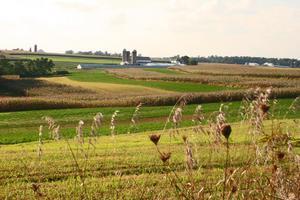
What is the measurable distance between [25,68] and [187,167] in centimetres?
9748

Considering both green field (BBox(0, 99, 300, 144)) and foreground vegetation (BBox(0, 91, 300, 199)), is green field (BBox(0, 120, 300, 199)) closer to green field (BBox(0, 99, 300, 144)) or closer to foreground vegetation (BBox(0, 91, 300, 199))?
foreground vegetation (BBox(0, 91, 300, 199))

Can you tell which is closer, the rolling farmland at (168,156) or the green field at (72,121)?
the rolling farmland at (168,156)

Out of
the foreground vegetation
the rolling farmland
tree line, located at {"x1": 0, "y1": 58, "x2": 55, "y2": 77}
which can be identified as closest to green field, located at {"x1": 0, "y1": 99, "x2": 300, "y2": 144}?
the rolling farmland

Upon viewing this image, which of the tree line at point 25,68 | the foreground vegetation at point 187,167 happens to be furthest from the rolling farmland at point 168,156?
the tree line at point 25,68

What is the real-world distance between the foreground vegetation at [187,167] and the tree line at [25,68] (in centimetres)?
8032

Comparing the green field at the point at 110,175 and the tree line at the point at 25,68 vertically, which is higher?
the green field at the point at 110,175

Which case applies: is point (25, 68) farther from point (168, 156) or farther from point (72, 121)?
point (168, 156)

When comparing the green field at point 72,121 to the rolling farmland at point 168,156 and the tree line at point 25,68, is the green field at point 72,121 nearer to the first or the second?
the rolling farmland at point 168,156

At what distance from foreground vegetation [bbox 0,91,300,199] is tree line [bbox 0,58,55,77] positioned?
3162 inches

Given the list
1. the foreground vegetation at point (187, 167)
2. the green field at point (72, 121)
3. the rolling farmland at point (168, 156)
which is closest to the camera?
the foreground vegetation at point (187, 167)

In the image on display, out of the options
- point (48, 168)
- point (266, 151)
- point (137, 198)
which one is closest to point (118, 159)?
point (48, 168)

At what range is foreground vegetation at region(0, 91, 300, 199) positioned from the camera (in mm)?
3451

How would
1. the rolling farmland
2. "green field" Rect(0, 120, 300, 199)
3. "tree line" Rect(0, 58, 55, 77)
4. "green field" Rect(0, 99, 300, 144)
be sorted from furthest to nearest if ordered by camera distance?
"tree line" Rect(0, 58, 55, 77) < "green field" Rect(0, 99, 300, 144) < "green field" Rect(0, 120, 300, 199) < the rolling farmland

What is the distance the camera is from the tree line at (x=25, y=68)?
299 ft
